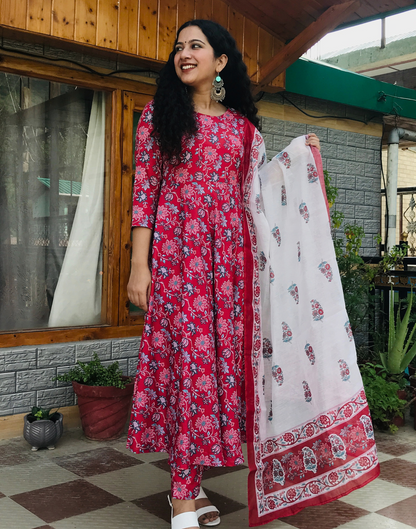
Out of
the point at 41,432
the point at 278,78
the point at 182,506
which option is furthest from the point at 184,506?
the point at 278,78

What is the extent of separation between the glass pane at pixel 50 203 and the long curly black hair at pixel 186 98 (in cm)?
153

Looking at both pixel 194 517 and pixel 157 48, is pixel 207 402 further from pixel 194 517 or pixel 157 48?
pixel 157 48

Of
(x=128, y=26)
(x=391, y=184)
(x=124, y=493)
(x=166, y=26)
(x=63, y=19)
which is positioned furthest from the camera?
(x=391, y=184)

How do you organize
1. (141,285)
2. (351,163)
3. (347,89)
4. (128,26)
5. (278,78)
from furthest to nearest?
(351,163) < (347,89) < (278,78) < (128,26) < (141,285)

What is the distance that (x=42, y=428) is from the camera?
3.08m

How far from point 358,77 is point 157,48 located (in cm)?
217

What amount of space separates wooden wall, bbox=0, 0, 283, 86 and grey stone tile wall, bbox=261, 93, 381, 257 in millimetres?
1012

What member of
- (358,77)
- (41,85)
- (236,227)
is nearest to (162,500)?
(236,227)

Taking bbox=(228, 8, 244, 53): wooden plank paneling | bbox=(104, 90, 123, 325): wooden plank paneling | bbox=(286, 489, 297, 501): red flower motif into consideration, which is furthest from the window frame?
bbox=(286, 489, 297, 501): red flower motif

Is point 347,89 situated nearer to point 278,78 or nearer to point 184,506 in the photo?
point 278,78

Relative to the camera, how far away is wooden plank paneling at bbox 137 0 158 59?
345 centimetres

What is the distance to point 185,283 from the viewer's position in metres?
2.07

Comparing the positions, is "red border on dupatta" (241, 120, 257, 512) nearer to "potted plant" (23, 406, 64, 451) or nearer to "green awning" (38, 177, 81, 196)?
"potted plant" (23, 406, 64, 451)

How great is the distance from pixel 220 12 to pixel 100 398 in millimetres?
2549
